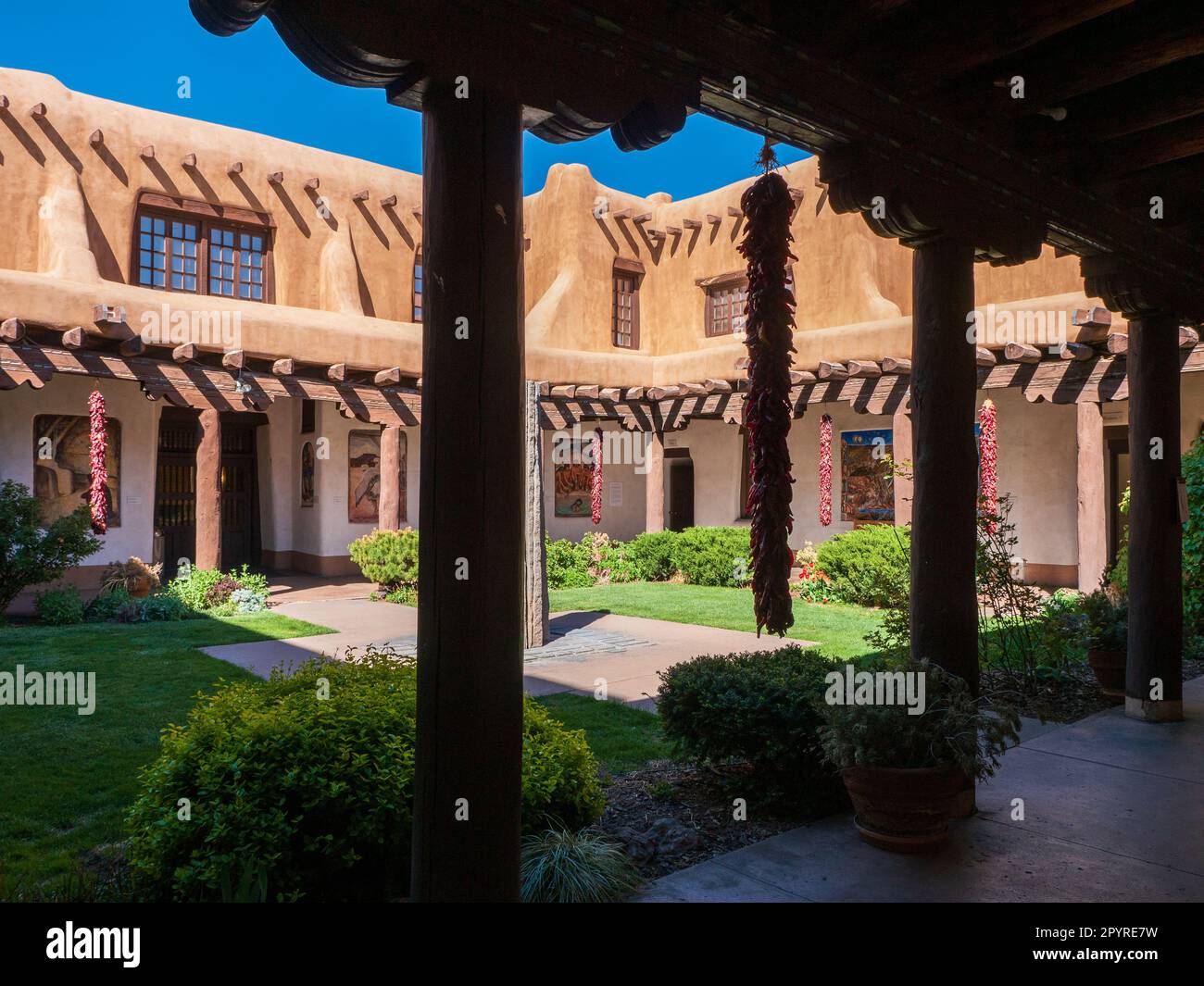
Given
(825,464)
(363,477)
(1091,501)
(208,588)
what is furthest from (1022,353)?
(363,477)

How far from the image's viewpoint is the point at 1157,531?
682cm

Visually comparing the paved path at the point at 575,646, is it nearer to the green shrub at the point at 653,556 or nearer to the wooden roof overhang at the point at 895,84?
the wooden roof overhang at the point at 895,84

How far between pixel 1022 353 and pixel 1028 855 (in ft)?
34.9

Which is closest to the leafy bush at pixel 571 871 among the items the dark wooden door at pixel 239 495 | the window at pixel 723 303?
the window at pixel 723 303

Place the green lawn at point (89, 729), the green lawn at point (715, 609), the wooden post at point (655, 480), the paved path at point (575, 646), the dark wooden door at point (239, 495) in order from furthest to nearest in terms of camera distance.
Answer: the dark wooden door at point (239, 495) < the wooden post at point (655, 480) < the green lawn at point (715, 609) < the paved path at point (575, 646) < the green lawn at point (89, 729)

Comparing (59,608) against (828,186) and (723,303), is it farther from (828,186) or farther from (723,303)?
(723,303)

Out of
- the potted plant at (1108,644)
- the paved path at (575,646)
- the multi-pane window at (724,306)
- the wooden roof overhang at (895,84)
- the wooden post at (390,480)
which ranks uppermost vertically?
the multi-pane window at (724,306)

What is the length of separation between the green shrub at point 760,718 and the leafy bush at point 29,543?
10254mm

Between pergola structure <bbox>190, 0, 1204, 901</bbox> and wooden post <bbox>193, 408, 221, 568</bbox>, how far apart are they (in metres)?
12.6

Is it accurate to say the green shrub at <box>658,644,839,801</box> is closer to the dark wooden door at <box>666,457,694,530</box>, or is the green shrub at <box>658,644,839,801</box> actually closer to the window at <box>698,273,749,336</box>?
the window at <box>698,273,749,336</box>

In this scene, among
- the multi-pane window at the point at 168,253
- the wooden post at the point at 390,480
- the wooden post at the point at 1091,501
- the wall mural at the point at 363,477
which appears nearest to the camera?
the wooden post at the point at 1091,501

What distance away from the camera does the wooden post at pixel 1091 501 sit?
45.6 ft

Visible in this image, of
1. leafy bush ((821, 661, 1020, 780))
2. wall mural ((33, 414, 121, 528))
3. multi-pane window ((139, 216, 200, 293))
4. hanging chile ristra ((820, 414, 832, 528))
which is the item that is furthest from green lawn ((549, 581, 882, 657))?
multi-pane window ((139, 216, 200, 293))
